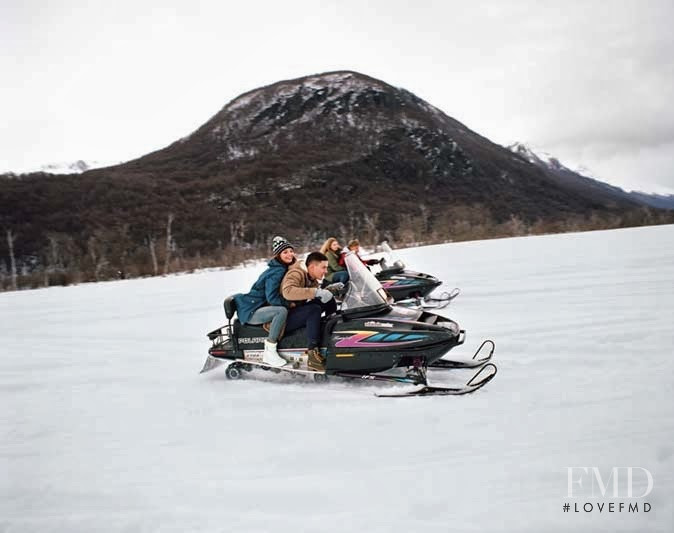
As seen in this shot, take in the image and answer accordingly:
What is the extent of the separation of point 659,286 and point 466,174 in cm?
10740

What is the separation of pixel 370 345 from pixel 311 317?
24.3 inches

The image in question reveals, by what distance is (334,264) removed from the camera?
694 centimetres

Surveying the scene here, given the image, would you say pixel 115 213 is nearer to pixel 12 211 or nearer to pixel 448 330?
pixel 12 211

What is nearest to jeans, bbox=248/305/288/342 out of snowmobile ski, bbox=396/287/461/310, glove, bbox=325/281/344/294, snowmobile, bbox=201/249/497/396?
snowmobile, bbox=201/249/497/396

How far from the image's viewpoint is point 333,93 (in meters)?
136

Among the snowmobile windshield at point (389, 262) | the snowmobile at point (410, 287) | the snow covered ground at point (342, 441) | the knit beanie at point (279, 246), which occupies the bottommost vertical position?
the snow covered ground at point (342, 441)

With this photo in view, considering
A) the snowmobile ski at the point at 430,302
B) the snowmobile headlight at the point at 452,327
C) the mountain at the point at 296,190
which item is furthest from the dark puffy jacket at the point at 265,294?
the mountain at the point at 296,190

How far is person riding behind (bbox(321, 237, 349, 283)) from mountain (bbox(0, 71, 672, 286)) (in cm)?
1626

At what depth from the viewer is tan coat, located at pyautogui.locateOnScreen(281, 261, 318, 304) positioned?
3904mm

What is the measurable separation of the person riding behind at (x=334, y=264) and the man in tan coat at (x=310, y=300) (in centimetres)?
248

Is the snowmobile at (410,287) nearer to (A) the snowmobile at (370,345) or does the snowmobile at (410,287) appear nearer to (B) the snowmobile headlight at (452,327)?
(A) the snowmobile at (370,345)

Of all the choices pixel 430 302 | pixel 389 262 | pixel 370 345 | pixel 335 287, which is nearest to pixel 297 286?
pixel 335 287

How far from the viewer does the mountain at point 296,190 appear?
38.0 meters

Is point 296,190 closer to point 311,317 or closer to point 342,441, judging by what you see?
point 311,317
